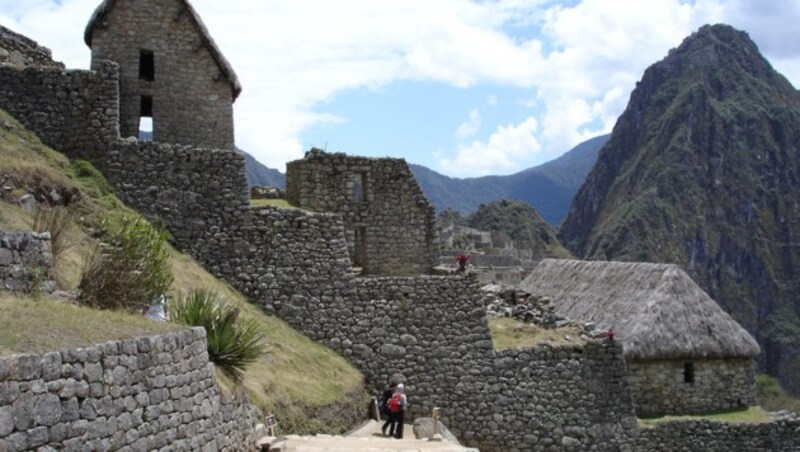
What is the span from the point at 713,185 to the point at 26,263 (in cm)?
15402

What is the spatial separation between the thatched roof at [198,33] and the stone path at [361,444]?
839 centimetres

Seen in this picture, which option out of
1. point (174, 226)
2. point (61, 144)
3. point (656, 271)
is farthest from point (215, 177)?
point (656, 271)

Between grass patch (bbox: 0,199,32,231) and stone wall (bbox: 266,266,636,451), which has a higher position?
grass patch (bbox: 0,199,32,231)

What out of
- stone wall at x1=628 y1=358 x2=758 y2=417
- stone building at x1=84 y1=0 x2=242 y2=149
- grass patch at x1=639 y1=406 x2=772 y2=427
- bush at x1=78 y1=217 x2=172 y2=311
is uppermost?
stone building at x1=84 y1=0 x2=242 y2=149

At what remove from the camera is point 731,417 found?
20578 millimetres

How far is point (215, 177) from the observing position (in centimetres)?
1577

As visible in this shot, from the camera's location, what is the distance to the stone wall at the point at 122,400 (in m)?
6.46

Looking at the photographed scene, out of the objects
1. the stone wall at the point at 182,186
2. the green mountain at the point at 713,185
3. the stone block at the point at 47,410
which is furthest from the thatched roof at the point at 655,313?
the green mountain at the point at 713,185

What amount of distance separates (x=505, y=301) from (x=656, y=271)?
17.7ft

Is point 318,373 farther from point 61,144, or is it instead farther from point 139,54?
point 139,54

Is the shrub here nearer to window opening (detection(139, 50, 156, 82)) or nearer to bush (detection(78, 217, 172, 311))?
bush (detection(78, 217, 172, 311))

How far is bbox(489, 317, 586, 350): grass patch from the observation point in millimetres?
17375

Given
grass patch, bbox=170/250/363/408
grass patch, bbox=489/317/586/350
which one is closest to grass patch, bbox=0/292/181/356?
grass patch, bbox=170/250/363/408

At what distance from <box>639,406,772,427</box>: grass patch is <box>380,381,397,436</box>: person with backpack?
6276 mm
